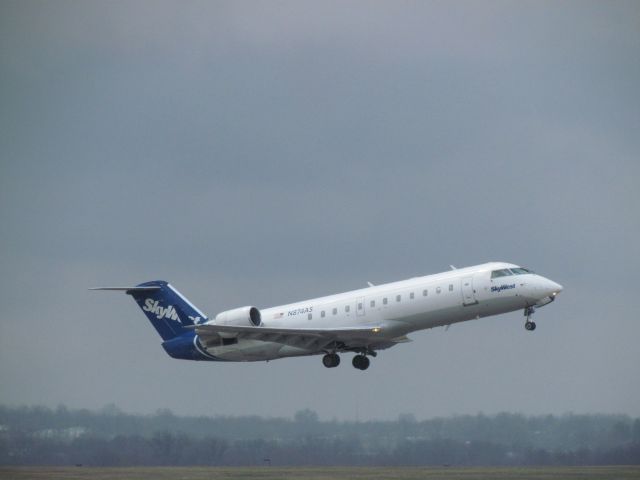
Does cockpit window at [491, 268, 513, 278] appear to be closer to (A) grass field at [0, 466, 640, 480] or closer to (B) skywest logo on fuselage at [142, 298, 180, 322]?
(A) grass field at [0, 466, 640, 480]

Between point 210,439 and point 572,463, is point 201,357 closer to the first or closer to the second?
point 210,439

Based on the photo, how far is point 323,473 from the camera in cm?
6347

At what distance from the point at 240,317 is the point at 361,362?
600 cm

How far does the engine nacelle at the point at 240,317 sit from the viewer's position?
7081cm

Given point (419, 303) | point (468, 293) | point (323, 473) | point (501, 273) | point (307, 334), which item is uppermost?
point (501, 273)

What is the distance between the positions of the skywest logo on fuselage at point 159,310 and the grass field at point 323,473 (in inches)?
367

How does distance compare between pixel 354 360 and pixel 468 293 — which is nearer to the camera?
pixel 468 293

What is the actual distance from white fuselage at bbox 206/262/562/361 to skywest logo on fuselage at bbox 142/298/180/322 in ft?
16.7

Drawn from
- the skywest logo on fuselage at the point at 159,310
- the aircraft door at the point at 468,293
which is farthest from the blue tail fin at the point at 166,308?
the aircraft door at the point at 468,293

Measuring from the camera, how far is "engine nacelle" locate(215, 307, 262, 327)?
70812 millimetres

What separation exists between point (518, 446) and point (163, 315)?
18065 mm

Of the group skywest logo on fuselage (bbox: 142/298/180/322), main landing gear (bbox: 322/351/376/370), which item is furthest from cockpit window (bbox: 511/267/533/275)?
skywest logo on fuselage (bbox: 142/298/180/322)

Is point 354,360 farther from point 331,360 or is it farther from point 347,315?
point 347,315

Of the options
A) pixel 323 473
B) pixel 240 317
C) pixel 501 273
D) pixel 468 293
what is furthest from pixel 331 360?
pixel 501 273
